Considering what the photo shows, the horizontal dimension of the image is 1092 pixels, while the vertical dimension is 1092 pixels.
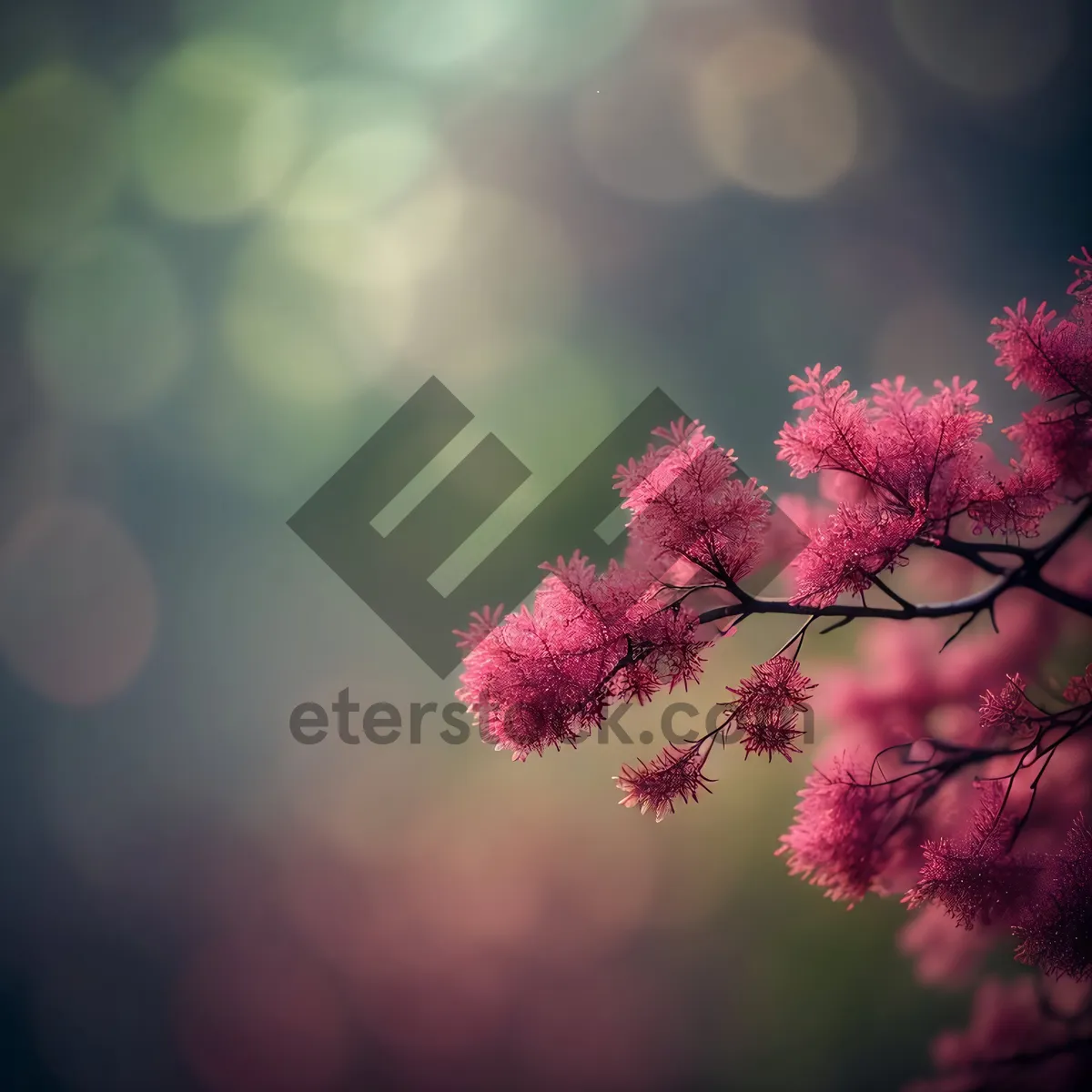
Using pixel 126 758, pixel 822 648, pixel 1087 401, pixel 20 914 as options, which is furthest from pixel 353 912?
pixel 1087 401

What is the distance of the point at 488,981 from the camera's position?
2236mm

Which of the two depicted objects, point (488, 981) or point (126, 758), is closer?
point (488, 981)

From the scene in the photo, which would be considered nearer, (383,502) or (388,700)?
(388,700)

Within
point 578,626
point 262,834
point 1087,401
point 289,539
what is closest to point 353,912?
point 262,834

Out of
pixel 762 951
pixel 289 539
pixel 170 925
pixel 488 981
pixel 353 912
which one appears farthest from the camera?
pixel 289 539

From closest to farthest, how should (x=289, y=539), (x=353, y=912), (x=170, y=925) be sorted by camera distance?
(x=353, y=912), (x=170, y=925), (x=289, y=539)

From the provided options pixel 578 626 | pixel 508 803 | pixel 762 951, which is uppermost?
pixel 508 803

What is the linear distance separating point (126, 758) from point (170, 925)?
28.6 inches

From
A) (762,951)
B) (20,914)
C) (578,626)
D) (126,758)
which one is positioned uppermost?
(126,758)

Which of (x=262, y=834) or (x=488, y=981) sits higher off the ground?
(x=262, y=834)

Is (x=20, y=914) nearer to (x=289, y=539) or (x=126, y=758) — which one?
(x=126, y=758)

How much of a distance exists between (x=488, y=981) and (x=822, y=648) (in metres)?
1.66

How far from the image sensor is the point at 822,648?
2.54m

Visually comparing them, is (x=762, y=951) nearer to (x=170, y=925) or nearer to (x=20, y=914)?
(x=170, y=925)
